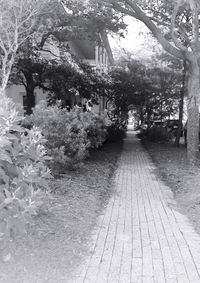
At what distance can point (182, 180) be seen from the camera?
37.1 feet

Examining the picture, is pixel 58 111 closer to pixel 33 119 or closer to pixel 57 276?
pixel 33 119

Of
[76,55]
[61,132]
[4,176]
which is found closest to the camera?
[4,176]

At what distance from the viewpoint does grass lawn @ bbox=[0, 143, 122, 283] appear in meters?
4.74

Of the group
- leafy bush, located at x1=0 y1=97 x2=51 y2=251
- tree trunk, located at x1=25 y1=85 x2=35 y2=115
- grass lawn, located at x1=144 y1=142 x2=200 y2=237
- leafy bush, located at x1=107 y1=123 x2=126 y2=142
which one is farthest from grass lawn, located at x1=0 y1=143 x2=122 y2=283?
leafy bush, located at x1=107 y1=123 x2=126 y2=142

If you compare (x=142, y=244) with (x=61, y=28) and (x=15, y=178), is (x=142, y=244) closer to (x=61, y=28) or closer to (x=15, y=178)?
(x=15, y=178)

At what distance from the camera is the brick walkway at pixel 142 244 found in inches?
191

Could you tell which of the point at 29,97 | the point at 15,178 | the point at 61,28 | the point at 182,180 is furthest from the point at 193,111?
the point at 15,178

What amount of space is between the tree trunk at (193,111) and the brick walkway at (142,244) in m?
5.26

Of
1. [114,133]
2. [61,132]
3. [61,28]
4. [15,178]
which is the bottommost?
[114,133]

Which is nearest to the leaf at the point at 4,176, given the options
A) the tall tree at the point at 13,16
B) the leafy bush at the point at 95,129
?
the leafy bush at the point at 95,129

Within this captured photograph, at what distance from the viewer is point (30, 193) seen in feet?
14.5

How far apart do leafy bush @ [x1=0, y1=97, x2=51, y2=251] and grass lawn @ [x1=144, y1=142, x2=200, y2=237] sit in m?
3.13

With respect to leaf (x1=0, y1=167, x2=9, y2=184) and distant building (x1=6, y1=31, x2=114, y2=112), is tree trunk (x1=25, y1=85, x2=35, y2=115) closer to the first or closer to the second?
distant building (x1=6, y1=31, x2=114, y2=112)

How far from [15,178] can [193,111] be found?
10.8 meters
